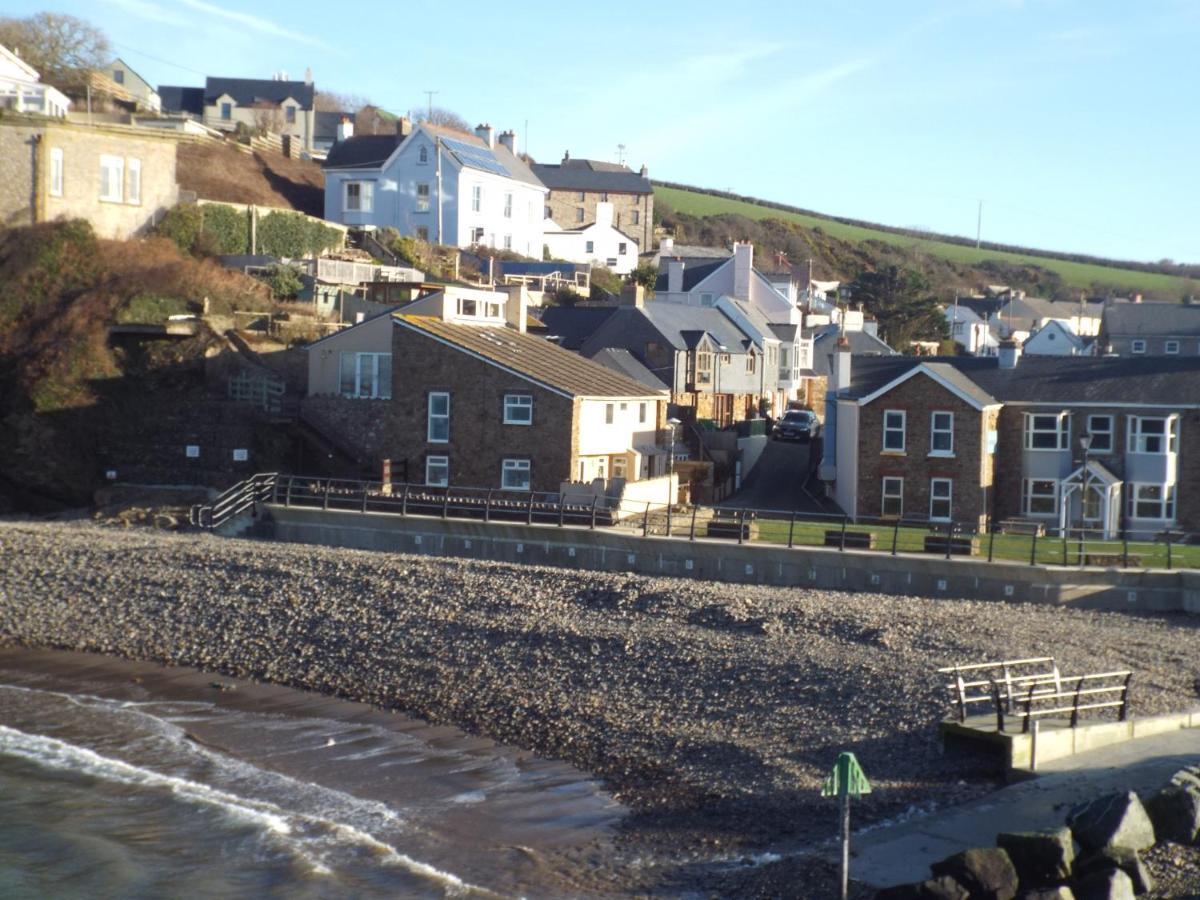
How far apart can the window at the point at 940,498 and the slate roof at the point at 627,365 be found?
42.4 feet

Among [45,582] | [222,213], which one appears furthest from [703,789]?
[222,213]

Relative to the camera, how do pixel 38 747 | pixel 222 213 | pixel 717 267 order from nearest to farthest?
pixel 38 747, pixel 222 213, pixel 717 267

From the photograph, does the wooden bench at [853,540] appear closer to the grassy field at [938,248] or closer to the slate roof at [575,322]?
the slate roof at [575,322]

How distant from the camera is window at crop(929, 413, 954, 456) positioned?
40.7 metres

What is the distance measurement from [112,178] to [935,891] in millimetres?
48553

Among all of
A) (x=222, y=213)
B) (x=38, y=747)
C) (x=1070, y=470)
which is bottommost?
(x=38, y=747)

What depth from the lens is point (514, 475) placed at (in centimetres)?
4119

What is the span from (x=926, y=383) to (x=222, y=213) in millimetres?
32826

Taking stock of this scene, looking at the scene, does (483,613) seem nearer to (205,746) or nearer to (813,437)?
(205,746)

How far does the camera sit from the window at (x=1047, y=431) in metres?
41.2

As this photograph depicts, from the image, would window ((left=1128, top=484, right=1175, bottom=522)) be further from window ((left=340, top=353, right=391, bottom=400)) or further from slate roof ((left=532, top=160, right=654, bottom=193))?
slate roof ((left=532, top=160, right=654, bottom=193))

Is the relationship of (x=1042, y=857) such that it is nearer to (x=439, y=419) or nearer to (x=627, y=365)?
(x=439, y=419)

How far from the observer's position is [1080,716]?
2078 centimetres

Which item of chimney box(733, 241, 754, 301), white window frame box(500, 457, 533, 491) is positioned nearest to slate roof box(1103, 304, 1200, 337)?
chimney box(733, 241, 754, 301)
